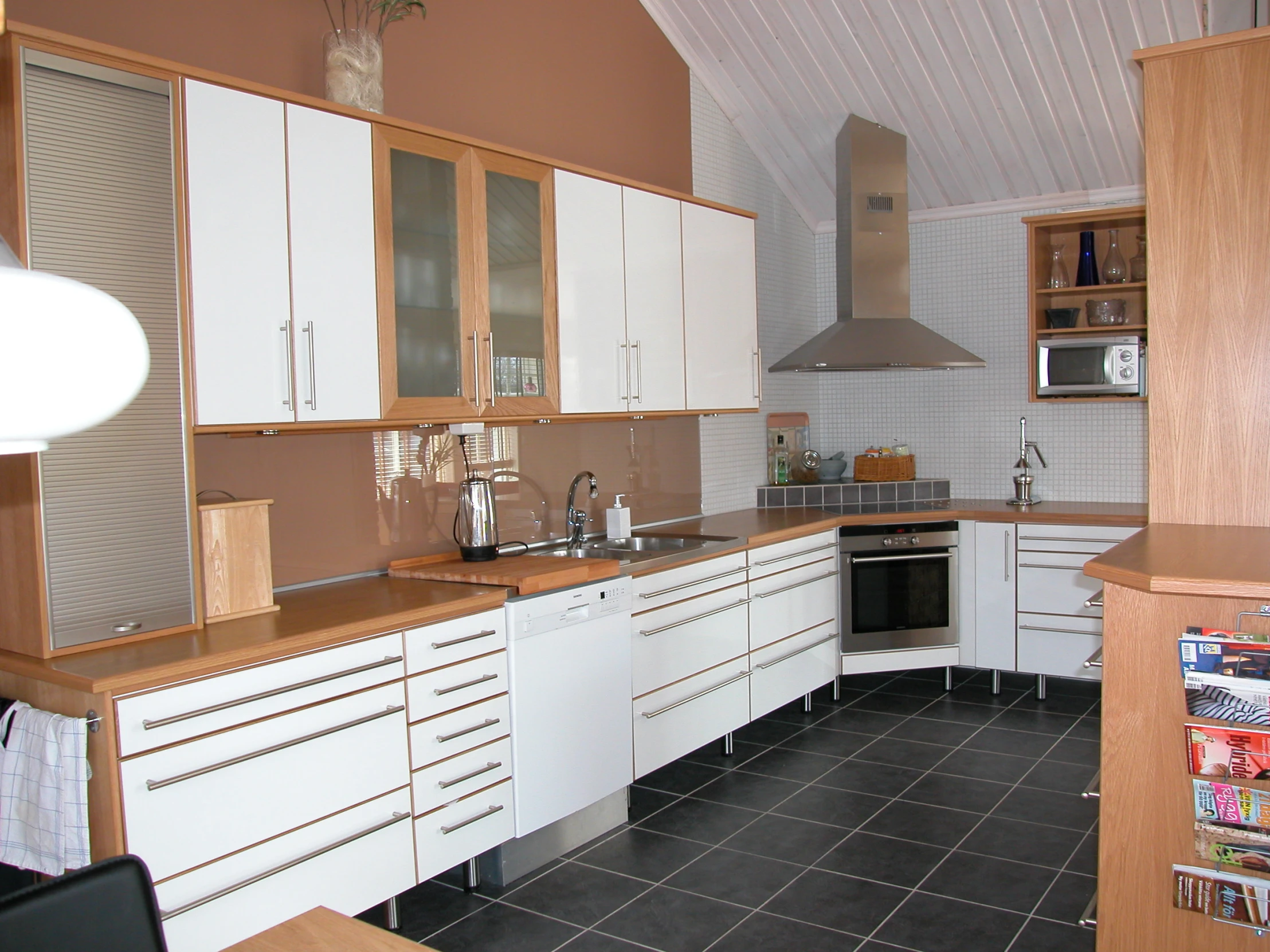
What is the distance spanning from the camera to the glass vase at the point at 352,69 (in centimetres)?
295

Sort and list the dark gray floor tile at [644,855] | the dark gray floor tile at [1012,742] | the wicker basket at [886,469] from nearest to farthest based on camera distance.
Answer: the dark gray floor tile at [644,855], the dark gray floor tile at [1012,742], the wicker basket at [886,469]

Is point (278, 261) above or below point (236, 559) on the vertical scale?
above

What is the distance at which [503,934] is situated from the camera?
107 inches

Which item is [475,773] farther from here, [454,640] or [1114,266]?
[1114,266]

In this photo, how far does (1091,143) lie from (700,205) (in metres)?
2.03

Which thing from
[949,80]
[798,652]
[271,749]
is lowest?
[798,652]

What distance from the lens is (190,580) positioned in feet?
8.14

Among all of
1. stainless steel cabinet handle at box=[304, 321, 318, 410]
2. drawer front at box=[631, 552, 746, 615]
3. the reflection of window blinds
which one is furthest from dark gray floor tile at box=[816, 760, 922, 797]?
the reflection of window blinds

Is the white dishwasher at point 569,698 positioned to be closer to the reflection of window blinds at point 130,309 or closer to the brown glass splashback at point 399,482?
the brown glass splashback at point 399,482

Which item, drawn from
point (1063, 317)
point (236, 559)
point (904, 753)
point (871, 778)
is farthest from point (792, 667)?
point (236, 559)

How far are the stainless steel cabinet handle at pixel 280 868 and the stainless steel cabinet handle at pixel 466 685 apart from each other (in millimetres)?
319

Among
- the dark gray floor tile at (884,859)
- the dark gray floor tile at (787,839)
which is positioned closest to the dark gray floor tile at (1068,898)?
the dark gray floor tile at (884,859)

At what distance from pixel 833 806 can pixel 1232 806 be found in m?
1.63

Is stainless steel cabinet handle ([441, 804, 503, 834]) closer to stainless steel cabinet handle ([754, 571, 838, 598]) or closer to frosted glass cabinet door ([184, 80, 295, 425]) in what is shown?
frosted glass cabinet door ([184, 80, 295, 425])
